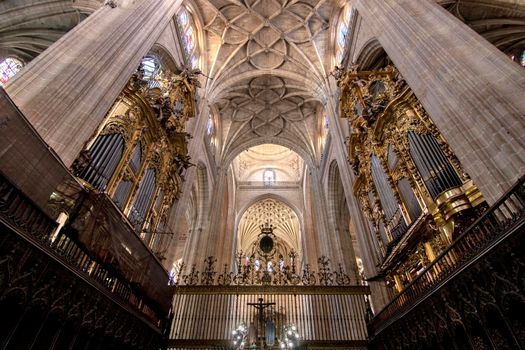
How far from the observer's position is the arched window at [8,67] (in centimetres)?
1091

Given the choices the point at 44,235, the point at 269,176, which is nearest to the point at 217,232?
the point at 269,176

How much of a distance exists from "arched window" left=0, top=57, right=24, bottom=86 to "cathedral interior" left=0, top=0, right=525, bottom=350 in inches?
3.1

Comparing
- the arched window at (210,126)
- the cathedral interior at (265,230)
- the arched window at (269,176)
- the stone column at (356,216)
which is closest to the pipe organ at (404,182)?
the cathedral interior at (265,230)

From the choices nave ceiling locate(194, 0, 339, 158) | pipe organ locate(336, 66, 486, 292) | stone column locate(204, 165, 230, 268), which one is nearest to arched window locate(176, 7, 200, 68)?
nave ceiling locate(194, 0, 339, 158)

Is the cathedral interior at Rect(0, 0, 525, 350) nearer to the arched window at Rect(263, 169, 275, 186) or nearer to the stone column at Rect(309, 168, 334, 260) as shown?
the stone column at Rect(309, 168, 334, 260)

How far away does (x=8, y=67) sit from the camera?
37.3 feet

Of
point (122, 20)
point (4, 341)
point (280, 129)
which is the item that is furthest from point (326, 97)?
point (4, 341)

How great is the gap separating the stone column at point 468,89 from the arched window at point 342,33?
298 inches

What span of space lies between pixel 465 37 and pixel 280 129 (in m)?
17.0

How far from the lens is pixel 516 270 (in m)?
3.27

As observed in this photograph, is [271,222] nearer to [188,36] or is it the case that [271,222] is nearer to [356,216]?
[356,216]

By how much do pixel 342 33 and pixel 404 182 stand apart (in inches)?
424

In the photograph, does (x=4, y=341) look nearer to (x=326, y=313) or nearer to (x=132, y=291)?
(x=132, y=291)

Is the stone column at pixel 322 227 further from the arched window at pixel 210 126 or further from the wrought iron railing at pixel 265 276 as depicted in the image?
the arched window at pixel 210 126
